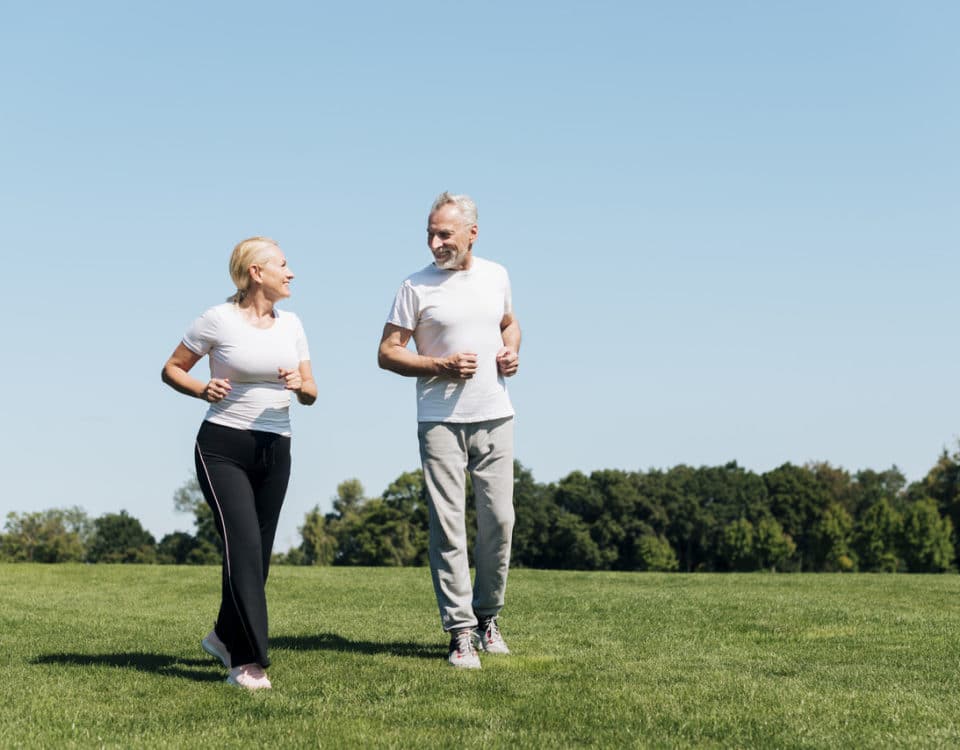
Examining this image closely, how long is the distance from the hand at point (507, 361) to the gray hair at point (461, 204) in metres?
0.93

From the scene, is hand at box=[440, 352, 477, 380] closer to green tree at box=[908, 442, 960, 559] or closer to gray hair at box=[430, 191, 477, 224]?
gray hair at box=[430, 191, 477, 224]

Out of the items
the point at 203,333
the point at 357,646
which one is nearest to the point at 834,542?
the point at 357,646

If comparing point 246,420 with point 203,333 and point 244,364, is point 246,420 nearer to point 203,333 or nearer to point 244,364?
point 244,364

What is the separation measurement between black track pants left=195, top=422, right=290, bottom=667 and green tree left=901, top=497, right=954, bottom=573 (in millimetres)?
73189

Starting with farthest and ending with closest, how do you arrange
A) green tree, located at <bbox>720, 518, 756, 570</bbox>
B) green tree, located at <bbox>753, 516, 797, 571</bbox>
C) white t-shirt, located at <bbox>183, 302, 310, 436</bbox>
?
green tree, located at <bbox>720, 518, 756, 570</bbox>
green tree, located at <bbox>753, 516, 797, 571</bbox>
white t-shirt, located at <bbox>183, 302, 310, 436</bbox>

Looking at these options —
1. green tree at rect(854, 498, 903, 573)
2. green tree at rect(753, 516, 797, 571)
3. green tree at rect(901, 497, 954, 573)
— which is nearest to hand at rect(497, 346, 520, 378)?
green tree at rect(901, 497, 954, 573)

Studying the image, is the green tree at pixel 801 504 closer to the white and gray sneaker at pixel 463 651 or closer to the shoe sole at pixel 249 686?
the white and gray sneaker at pixel 463 651

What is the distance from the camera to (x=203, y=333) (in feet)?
23.0

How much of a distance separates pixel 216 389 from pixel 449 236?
6.17ft

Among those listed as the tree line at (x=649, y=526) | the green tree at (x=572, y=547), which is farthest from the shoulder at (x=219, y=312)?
the green tree at (x=572, y=547)

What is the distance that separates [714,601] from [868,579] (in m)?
6.13

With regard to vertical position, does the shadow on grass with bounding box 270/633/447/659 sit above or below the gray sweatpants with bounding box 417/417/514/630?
below

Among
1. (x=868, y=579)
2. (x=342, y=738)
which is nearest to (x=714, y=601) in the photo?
(x=868, y=579)

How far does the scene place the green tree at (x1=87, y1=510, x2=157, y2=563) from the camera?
92375 millimetres
